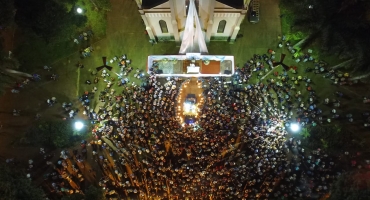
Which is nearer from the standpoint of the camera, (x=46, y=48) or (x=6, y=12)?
(x=6, y=12)

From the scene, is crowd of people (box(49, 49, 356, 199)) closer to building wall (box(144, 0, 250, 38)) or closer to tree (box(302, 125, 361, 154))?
tree (box(302, 125, 361, 154))

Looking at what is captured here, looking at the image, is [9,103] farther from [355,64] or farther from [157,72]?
[355,64]

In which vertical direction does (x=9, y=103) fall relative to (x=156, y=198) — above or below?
above

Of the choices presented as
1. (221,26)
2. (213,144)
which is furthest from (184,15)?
(213,144)

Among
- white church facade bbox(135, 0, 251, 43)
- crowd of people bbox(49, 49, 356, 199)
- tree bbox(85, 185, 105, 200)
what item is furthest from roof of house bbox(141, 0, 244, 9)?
tree bbox(85, 185, 105, 200)

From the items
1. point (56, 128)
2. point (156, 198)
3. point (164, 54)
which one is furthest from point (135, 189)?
point (164, 54)

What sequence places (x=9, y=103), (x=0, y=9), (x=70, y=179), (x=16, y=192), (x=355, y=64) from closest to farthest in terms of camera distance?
1. (x=16, y=192)
2. (x=0, y=9)
3. (x=355, y=64)
4. (x=70, y=179)
5. (x=9, y=103)

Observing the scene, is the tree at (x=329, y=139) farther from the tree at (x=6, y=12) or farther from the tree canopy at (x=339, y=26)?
the tree at (x=6, y=12)

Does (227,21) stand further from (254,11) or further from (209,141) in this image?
(209,141)
